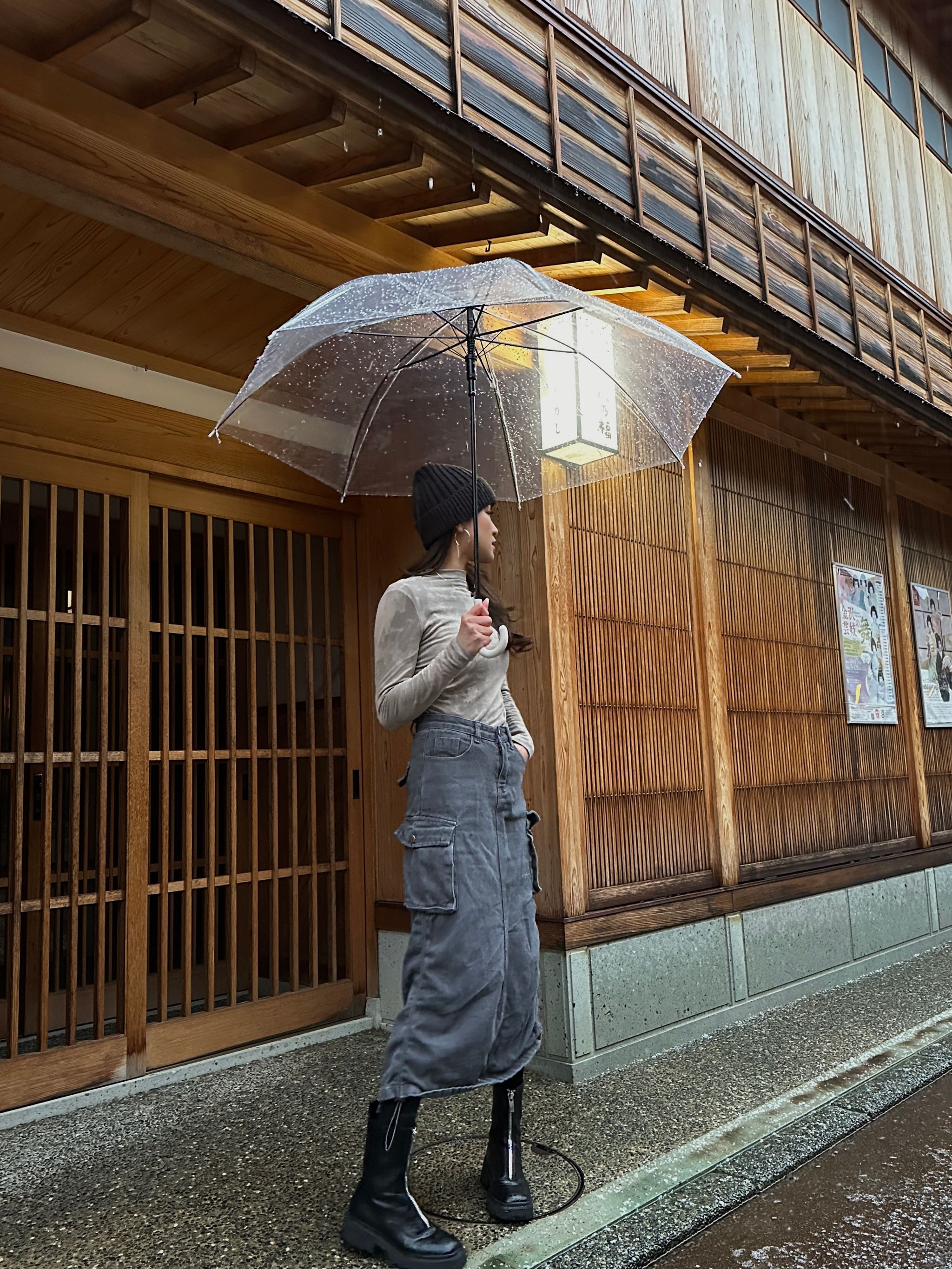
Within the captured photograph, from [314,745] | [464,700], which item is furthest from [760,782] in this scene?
[464,700]

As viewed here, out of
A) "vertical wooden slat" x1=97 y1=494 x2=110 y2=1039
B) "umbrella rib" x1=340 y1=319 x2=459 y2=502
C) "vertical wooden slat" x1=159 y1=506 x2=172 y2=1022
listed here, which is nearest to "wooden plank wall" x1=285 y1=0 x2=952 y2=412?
"umbrella rib" x1=340 y1=319 x2=459 y2=502

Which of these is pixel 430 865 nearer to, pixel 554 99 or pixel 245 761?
pixel 245 761

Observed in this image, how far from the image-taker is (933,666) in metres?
8.60

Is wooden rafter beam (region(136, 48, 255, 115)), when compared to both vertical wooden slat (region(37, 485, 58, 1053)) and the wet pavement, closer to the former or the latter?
vertical wooden slat (region(37, 485, 58, 1053))

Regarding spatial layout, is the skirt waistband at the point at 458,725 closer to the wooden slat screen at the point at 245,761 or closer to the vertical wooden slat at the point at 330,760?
the wooden slat screen at the point at 245,761

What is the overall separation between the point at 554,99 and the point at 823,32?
465 cm

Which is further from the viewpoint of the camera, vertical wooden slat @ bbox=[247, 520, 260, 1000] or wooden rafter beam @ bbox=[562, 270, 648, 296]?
vertical wooden slat @ bbox=[247, 520, 260, 1000]

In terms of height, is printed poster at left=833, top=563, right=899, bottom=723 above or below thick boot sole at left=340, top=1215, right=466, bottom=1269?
above

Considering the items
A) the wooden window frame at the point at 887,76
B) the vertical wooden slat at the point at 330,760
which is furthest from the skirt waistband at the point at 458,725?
the wooden window frame at the point at 887,76

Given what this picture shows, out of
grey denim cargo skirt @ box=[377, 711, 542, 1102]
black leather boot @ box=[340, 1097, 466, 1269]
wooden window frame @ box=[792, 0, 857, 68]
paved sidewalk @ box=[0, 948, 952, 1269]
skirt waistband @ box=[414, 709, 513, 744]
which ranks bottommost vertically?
paved sidewalk @ box=[0, 948, 952, 1269]

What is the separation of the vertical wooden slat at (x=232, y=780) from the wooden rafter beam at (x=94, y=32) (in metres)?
2.36

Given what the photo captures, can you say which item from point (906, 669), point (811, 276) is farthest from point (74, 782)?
point (906, 669)

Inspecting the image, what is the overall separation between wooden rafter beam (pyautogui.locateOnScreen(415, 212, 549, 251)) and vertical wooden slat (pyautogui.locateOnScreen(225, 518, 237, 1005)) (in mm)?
1770

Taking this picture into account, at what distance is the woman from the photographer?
2723 millimetres
